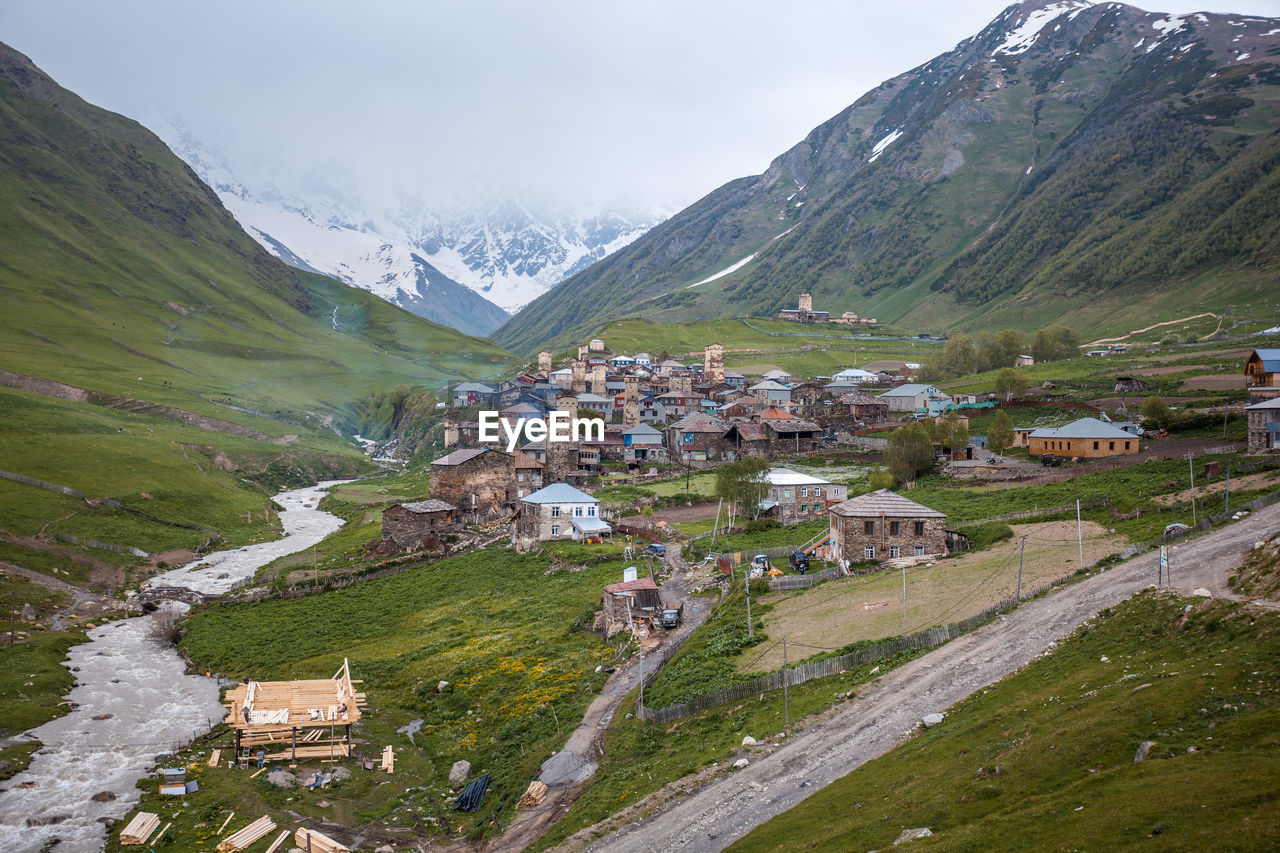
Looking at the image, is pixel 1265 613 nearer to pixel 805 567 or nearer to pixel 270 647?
pixel 805 567

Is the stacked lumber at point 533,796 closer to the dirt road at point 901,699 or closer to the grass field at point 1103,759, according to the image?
the dirt road at point 901,699

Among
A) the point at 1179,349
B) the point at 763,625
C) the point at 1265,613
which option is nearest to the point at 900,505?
the point at 763,625

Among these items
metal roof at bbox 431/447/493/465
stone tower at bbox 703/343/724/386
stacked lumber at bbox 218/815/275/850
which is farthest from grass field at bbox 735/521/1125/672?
stone tower at bbox 703/343/724/386

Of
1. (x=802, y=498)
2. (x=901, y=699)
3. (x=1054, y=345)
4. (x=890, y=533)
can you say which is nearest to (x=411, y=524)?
(x=802, y=498)

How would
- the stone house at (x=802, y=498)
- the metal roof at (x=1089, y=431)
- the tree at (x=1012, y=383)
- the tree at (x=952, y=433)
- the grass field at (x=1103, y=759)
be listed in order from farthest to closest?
the tree at (x=1012, y=383) < the tree at (x=952, y=433) < the metal roof at (x=1089, y=431) < the stone house at (x=802, y=498) < the grass field at (x=1103, y=759)

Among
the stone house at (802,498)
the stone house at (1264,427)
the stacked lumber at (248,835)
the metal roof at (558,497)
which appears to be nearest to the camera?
the stacked lumber at (248,835)

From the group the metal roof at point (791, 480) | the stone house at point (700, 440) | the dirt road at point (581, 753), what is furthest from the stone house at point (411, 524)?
the stone house at point (700, 440)
